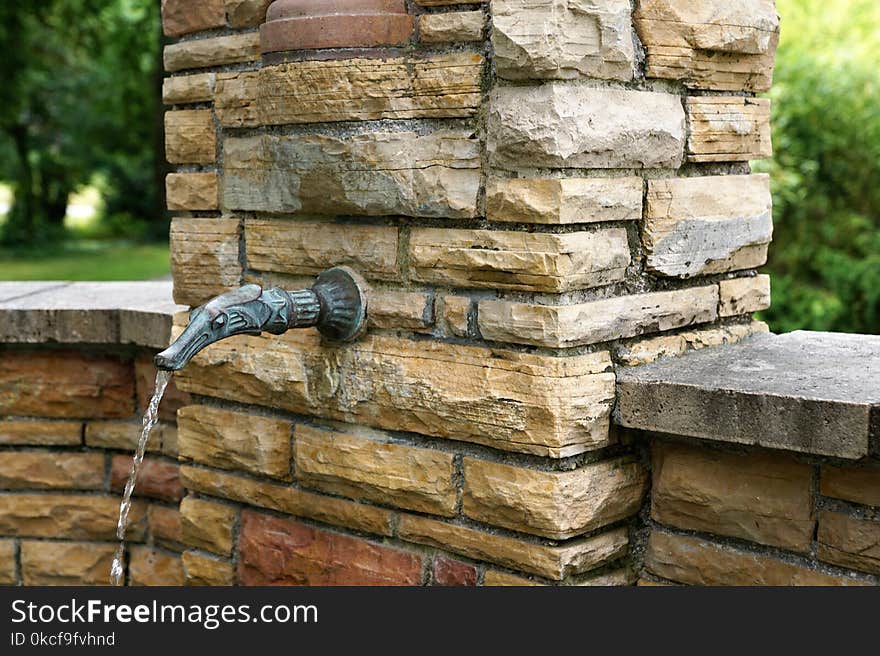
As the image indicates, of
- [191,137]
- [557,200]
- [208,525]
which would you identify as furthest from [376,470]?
[191,137]

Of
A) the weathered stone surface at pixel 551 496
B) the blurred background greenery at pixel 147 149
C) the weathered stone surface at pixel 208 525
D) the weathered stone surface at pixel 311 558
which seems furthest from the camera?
the blurred background greenery at pixel 147 149

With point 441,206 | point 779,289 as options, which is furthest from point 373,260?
point 779,289

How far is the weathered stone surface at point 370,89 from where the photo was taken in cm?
218

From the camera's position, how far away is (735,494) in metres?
2.24

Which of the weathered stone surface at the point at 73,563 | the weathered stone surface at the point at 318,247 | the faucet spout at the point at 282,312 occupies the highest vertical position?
the weathered stone surface at the point at 318,247

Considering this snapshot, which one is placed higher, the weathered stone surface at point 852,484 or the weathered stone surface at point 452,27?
the weathered stone surface at point 452,27

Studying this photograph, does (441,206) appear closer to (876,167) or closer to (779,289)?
(779,289)

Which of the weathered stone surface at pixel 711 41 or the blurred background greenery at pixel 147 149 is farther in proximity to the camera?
the blurred background greenery at pixel 147 149

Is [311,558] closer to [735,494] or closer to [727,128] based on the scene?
[735,494]

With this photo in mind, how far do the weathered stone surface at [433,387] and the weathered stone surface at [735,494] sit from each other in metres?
0.20

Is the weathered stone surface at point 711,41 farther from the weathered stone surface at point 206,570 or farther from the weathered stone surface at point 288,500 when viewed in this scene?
the weathered stone surface at point 206,570

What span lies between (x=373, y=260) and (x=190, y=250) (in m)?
0.62

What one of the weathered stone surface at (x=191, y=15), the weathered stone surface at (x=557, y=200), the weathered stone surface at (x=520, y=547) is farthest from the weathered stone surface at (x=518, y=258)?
the weathered stone surface at (x=191, y=15)

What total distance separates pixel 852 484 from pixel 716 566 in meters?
0.35
